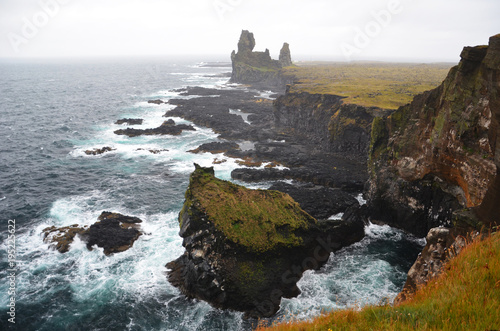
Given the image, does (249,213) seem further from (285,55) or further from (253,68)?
(285,55)

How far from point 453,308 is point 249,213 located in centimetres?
1978

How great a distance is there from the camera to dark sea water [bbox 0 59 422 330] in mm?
21469

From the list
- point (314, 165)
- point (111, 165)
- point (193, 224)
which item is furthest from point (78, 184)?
point (314, 165)

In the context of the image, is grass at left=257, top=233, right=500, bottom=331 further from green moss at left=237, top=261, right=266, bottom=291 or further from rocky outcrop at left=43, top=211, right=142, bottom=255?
rocky outcrop at left=43, top=211, right=142, bottom=255

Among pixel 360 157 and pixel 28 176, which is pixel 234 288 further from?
pixel 28 176

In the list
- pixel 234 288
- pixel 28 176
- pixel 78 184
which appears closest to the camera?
pixel 234 288

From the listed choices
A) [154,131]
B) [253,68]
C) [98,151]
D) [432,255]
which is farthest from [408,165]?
[253,68]

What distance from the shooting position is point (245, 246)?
76.4ft

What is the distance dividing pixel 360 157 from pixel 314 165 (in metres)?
8.99

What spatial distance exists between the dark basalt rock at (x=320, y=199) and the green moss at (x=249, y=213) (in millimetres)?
6536

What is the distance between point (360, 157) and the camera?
5084 cm

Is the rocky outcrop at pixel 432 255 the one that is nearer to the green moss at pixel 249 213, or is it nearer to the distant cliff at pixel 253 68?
the green moss at pixel 249 213

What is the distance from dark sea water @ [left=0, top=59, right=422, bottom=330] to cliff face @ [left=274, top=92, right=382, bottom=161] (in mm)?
20447

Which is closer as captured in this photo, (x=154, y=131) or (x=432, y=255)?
(x=432, y=255)
